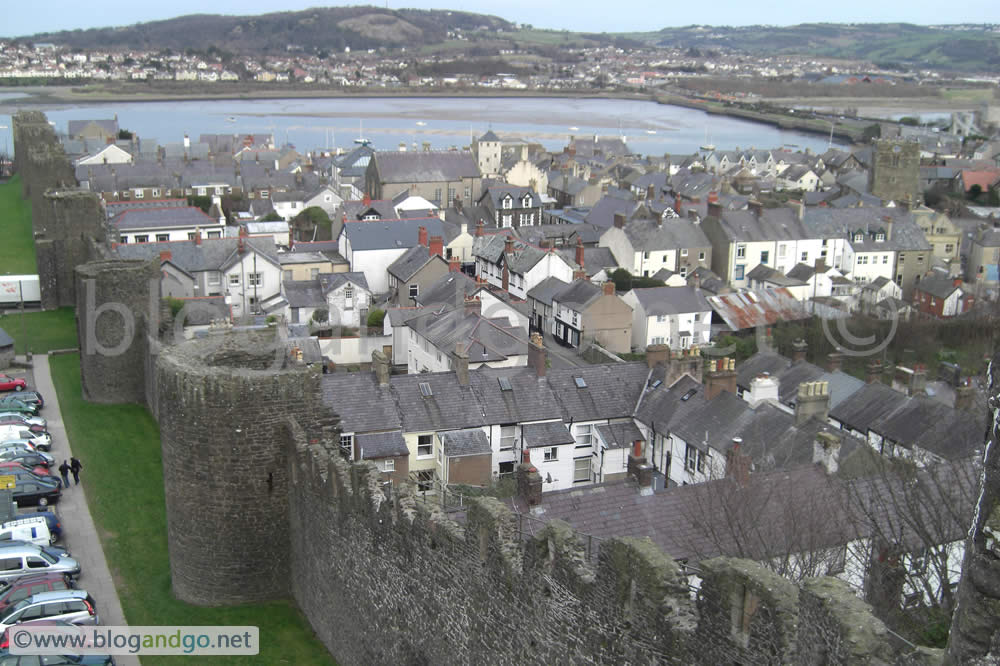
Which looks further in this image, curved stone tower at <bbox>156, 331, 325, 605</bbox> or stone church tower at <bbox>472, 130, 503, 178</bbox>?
stone church tower at <bbox>472, 130, 503, 178</bbox>

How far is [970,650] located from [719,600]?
2.52 metres

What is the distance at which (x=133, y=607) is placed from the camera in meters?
13.8

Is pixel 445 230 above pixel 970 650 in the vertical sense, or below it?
below

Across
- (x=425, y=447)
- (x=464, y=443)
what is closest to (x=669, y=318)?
(x=464, y=443)

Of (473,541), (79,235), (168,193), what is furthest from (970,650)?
(168,193)

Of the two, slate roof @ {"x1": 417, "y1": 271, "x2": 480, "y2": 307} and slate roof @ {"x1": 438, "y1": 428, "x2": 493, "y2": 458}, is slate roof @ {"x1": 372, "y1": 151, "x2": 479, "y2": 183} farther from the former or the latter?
slate roof @ {"x1": 438, "y1": 428, "x2": 493, "y2": 458}

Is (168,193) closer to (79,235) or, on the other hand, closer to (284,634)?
(79,235)

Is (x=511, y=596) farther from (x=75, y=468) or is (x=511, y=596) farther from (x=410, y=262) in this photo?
(x=410, y=262)

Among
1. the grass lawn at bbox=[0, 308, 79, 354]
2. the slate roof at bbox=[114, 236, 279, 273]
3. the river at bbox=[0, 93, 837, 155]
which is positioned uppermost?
the river at bbox=[0, 93, 837, 155]

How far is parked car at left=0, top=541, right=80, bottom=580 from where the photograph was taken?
1439 centimetres

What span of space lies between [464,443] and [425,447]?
33.6 inches

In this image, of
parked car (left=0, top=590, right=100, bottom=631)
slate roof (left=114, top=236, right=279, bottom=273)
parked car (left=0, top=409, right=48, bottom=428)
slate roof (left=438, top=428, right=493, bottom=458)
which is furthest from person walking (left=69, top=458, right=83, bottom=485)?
slate roof (left=114, top=236, right=279, bottom=273)

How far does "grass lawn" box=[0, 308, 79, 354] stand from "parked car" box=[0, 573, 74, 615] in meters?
15.7

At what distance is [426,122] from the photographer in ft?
456
